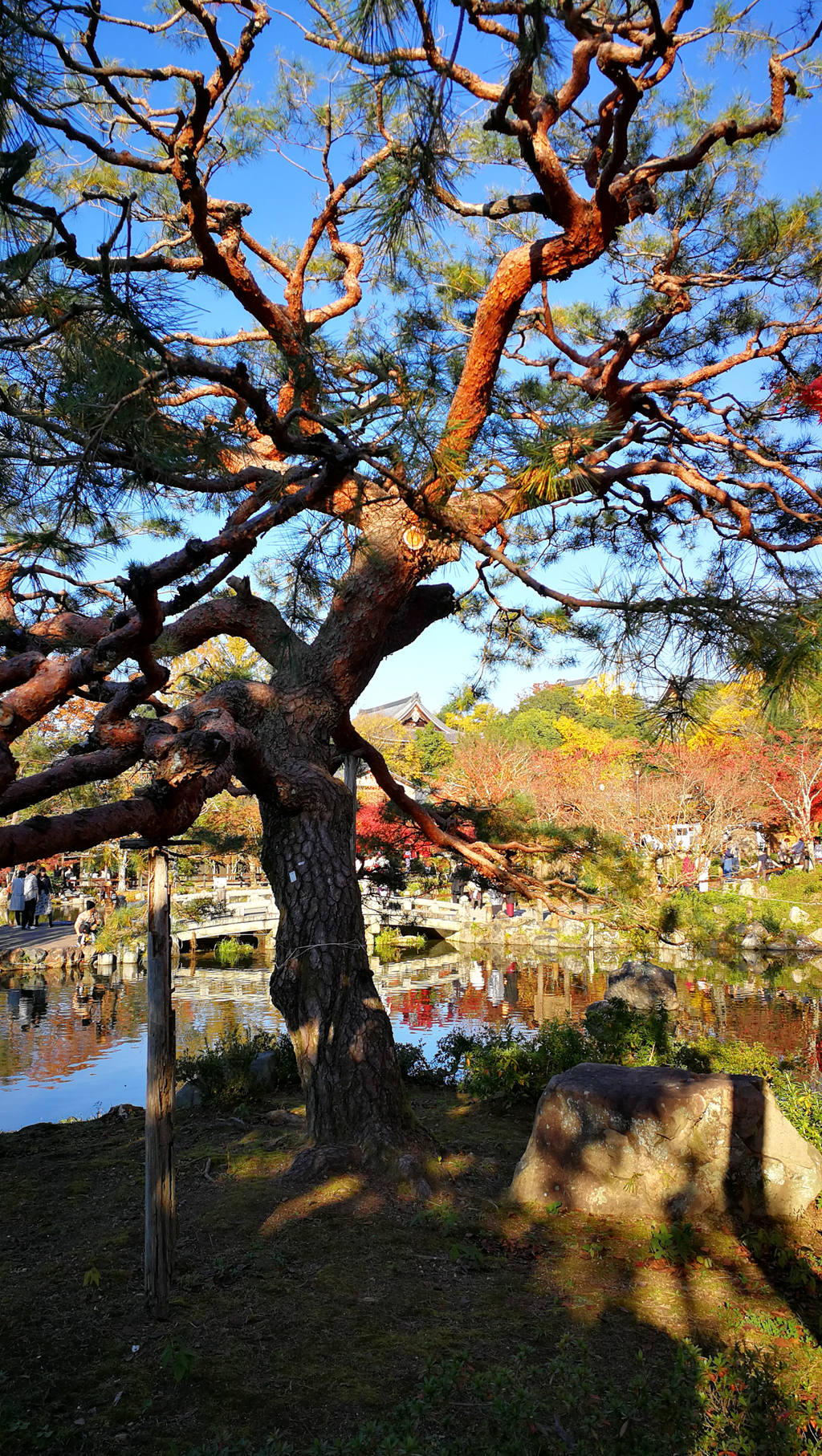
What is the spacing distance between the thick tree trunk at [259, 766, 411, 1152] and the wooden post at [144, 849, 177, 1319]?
105cm

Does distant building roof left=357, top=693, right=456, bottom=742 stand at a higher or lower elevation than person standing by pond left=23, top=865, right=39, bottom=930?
higher

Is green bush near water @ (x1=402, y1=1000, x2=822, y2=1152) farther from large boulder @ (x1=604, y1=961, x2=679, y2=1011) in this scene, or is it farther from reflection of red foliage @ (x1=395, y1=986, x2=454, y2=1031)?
reflection of red foliage @ (x1=395, y1=986, x2=454, y2=1031)

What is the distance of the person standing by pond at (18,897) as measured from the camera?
52.4ft

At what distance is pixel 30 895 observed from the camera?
1602cm

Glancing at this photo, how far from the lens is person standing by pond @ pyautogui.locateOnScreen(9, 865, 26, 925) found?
1598 centimetres

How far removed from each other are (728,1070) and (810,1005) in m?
5.81

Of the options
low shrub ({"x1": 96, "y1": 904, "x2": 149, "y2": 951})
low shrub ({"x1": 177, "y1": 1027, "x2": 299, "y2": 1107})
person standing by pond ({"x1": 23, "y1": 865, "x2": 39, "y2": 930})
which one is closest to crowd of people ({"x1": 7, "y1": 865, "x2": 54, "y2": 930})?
person standing by pond ({"x1": 23, "y1": 865, "x2": 39, "y2": 930})

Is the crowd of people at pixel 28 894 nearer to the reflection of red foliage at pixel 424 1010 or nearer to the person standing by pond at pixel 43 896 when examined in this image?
the person standing by pond at pixel 43 896

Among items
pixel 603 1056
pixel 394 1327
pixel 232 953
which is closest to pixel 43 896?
pixel 232 953

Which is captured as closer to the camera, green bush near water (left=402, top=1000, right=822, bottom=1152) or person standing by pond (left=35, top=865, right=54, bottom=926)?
green bush near water (left=402, top=1000, right=822, bottom=1152)

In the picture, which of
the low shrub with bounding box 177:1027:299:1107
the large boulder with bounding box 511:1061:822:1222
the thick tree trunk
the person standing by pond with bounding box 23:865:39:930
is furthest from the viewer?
the person standing by pond with bounding box 23:865:39:930

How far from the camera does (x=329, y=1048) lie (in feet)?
14.3

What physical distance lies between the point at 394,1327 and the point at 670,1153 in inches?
64.0

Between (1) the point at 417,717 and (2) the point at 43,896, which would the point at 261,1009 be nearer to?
(2) the point at 43,896
